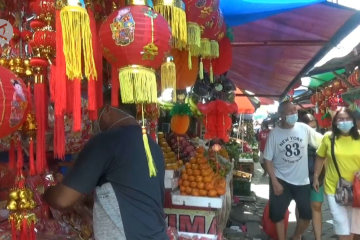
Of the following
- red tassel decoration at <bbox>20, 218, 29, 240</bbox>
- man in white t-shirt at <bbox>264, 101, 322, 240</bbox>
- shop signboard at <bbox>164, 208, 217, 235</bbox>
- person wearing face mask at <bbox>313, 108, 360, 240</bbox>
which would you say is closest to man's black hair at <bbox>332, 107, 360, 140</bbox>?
person wearing face mask at <bbox>313, 108, 360, 240</bbox>

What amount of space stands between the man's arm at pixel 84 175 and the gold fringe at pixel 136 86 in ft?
1.06

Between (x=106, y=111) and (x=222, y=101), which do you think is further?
(x=222, y=101)

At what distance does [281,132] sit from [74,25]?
3.19 metres

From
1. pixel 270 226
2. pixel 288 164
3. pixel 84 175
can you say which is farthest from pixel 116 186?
pixel 270 226

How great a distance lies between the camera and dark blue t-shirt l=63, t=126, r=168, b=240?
4.78 feet

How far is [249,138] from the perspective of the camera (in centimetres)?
1725

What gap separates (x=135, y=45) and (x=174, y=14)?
408mm

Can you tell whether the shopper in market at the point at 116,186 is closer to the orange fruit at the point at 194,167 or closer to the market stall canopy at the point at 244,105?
the orange fruit at the point at 194,167

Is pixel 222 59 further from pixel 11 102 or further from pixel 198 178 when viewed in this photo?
pixel 11 102

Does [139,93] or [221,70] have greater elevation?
[221,70]

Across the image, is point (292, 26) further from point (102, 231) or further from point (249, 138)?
point (249, 138)

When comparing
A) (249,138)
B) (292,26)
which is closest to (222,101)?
(292,26)

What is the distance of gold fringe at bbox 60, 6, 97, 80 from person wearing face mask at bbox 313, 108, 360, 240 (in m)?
2.96

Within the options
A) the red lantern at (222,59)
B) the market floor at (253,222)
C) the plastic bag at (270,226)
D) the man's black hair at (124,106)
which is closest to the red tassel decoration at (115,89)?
the man's black hair at (124,106)
